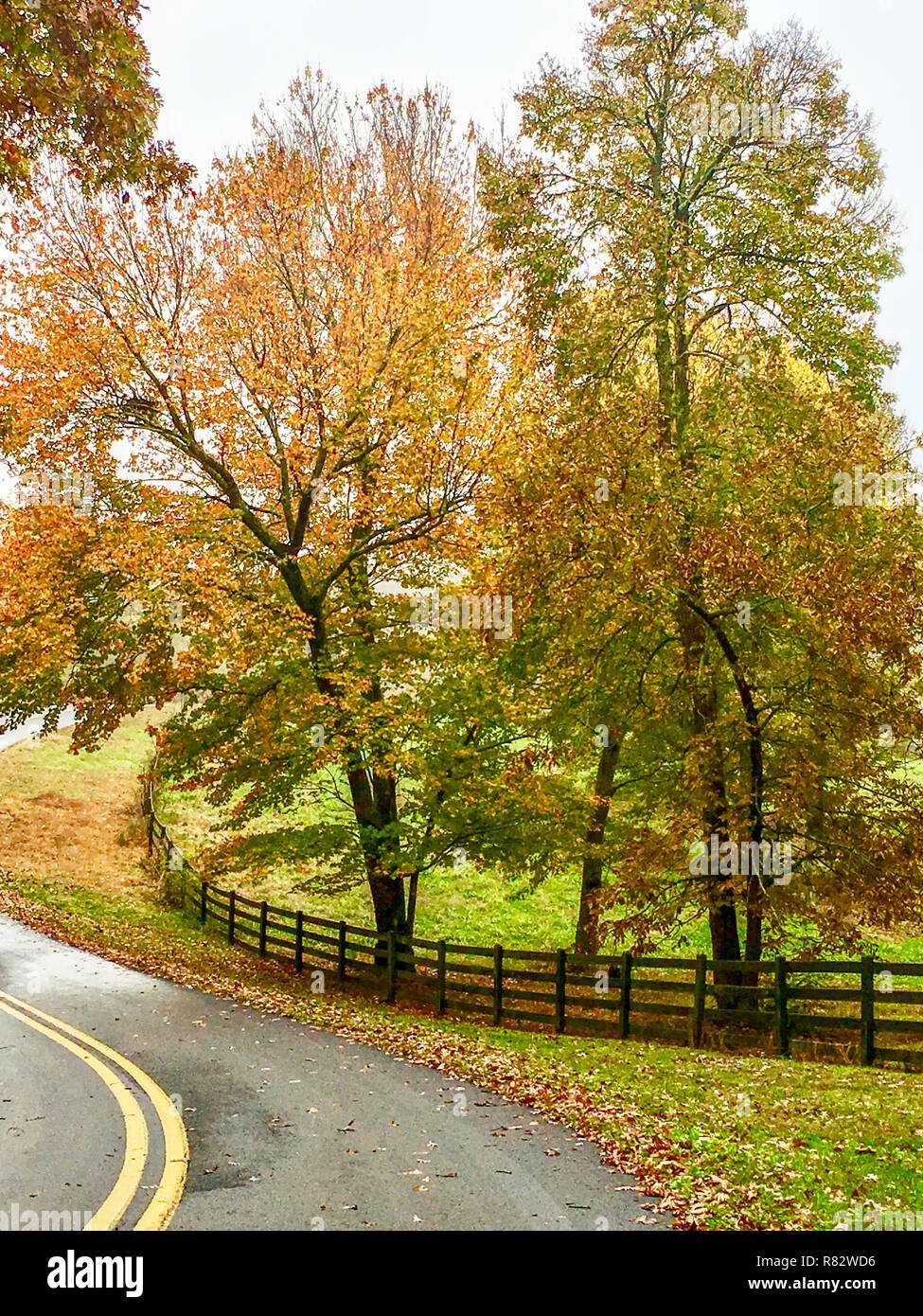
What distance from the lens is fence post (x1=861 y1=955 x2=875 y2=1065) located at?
11.9m

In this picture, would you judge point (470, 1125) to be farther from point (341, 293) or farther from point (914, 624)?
point (341, 293)

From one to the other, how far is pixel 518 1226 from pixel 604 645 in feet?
28.8

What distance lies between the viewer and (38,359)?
14.1 metres

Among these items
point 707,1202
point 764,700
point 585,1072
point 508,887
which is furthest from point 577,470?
point 508,887

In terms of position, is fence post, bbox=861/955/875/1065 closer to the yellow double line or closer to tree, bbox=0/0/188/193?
the yellow double line

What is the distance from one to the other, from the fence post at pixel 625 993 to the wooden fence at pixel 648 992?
0.01m

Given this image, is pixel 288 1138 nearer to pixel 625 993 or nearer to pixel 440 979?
pixel 625 993

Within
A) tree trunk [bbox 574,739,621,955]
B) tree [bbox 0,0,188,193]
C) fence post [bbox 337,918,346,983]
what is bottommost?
fence post [bbox 337,918,346,983]

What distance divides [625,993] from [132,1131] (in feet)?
23.7

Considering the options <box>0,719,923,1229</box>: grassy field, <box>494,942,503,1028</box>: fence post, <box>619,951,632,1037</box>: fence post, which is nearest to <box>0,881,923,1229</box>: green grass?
<box>0,719,923,1229</box>: grassy field

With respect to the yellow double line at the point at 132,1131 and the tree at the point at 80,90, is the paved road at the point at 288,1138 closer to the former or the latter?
the yellow double line at the point at 132,1131

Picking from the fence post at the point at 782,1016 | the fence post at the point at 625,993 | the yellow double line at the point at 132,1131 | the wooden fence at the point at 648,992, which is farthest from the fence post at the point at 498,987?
the yellow double line at the point at 132,1131

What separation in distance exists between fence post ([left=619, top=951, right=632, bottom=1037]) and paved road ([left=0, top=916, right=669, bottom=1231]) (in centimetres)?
333

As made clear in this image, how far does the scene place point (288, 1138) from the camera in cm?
862
